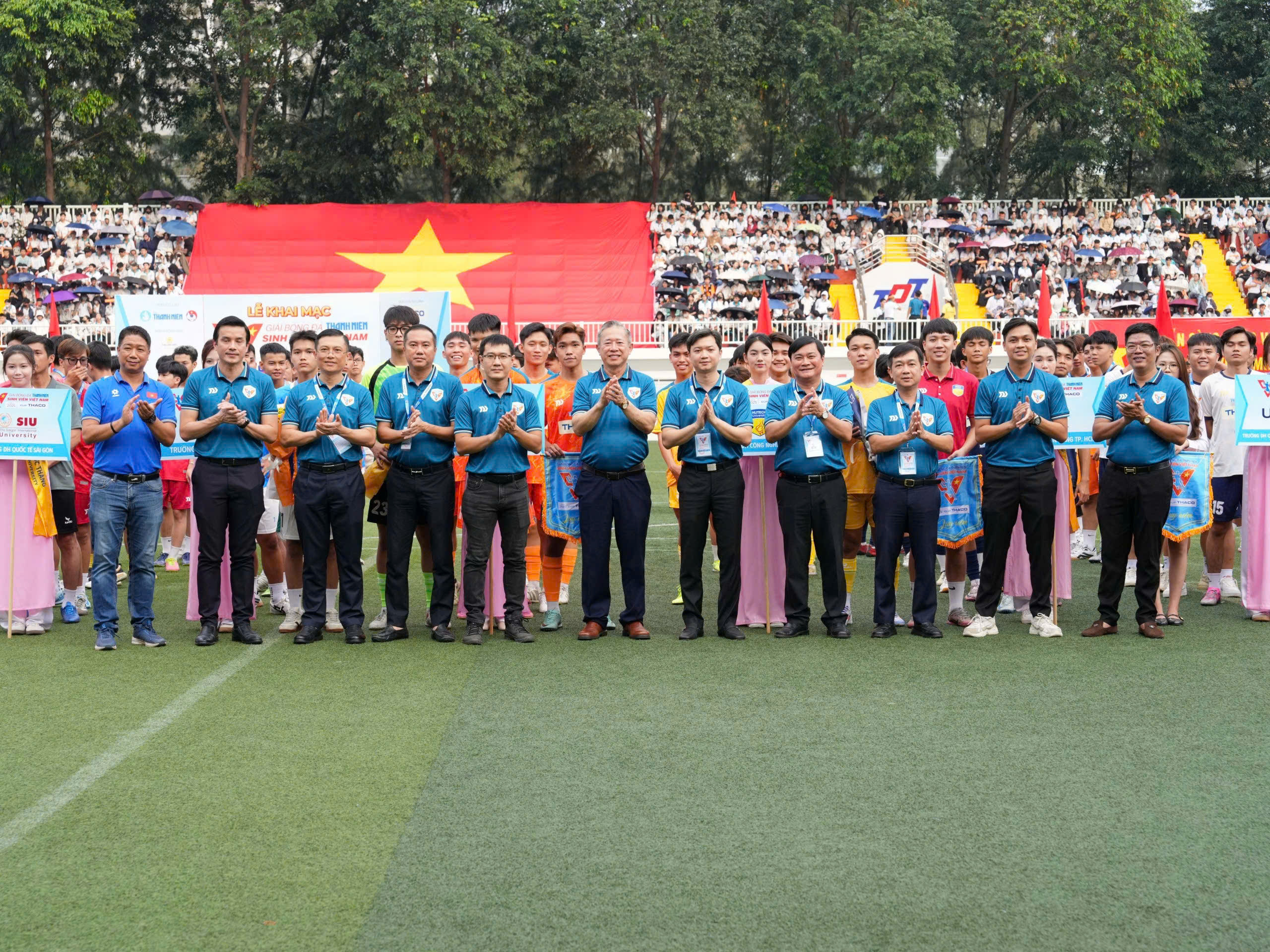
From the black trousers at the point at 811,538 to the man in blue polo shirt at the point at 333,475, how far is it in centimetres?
253

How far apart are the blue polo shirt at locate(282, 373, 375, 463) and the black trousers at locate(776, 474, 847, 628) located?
2.54 m

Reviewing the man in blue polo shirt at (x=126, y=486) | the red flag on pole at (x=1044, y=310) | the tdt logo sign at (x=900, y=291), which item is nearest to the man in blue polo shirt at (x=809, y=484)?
the man in blue polo shirt at (x=126, y=486)

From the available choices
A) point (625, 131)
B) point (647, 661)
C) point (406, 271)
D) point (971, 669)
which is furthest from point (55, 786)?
point (625, 131)

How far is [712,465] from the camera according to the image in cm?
795

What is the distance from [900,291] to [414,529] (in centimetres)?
2612

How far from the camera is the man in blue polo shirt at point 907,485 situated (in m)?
7.75

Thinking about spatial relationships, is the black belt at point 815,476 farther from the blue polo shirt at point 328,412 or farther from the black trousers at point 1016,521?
the blue polo shirt at point 328,412

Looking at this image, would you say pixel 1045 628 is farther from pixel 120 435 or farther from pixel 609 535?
pixel 120 435

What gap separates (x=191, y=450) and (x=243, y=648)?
62.5 inches

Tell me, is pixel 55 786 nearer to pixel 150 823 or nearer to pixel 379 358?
pixel 150 823

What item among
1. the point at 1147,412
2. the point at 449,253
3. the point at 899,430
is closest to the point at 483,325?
the point at 899,430

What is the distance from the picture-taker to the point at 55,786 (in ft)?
16.6

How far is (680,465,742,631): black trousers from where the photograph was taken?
7.94 metres

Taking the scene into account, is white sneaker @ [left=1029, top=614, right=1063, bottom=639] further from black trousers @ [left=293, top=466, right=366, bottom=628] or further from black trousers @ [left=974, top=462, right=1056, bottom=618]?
black trousers @ [left=293, top=466, right=366, bottom=628]
